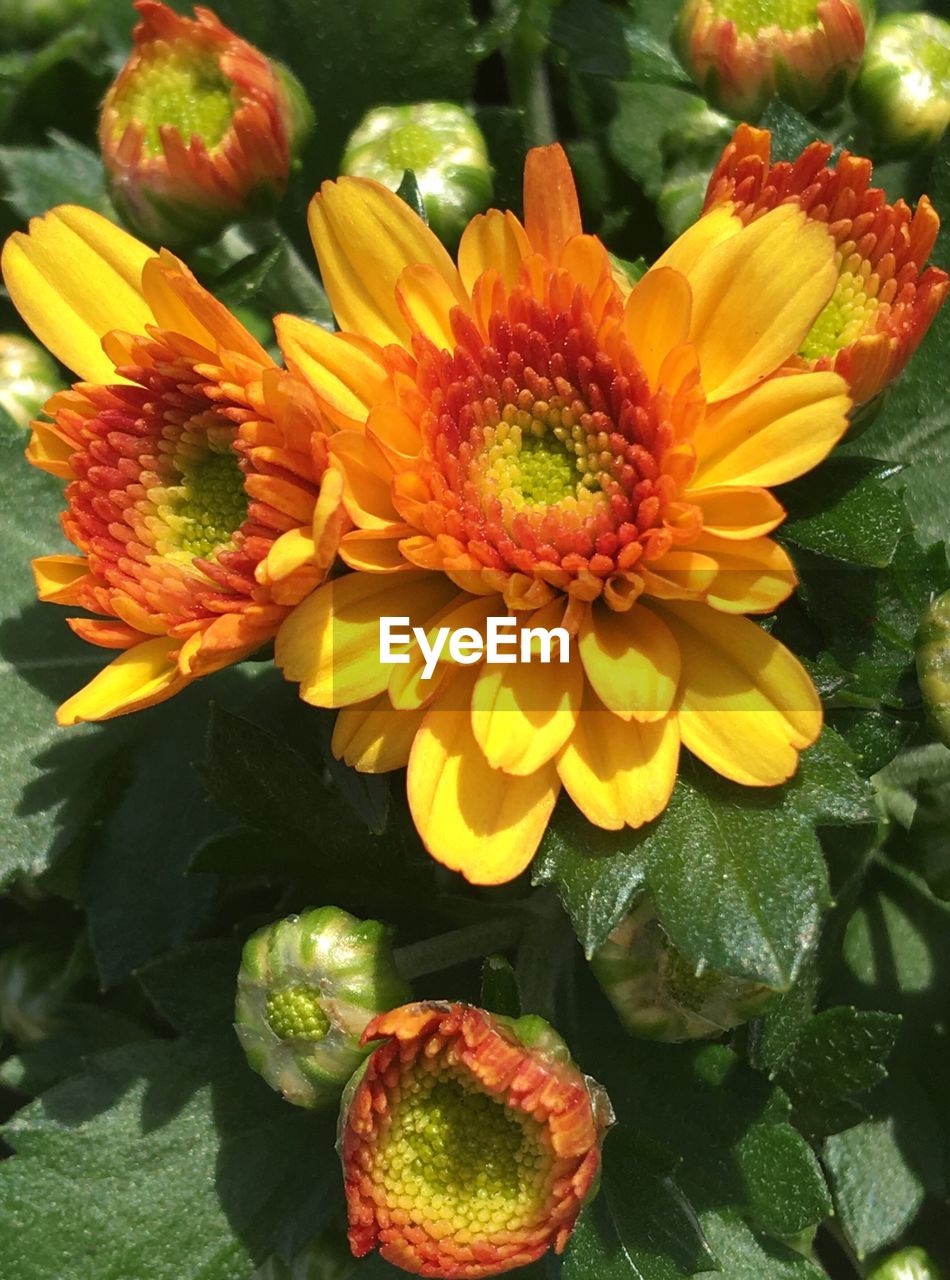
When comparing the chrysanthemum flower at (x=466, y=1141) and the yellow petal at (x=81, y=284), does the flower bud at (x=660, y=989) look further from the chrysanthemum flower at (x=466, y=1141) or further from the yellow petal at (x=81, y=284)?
the yellow petal at (x=81, y=284)

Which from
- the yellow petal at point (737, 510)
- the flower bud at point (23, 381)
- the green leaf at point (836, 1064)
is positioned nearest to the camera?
the yellow petal at point (737, 510)

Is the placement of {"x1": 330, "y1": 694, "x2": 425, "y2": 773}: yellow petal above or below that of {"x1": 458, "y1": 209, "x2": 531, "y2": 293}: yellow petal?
below

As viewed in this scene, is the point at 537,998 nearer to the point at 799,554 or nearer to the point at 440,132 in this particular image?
the point at 799,554

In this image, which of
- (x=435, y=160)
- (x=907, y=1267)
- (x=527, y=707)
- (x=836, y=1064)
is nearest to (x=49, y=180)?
(x=435, y=160)

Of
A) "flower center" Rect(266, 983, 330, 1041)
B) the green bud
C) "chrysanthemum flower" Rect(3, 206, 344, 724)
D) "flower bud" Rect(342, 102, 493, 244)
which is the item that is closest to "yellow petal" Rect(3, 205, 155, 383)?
"chrysanthemum flower" Rect(3, 206, 344, 724)

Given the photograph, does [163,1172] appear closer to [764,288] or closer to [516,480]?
[516,480]

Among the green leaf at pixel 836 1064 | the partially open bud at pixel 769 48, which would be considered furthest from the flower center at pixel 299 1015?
the partially open bud at pixel 769 48

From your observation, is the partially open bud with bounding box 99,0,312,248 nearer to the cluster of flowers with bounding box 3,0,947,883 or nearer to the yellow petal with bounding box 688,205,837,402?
the cluster of flowers with bounding box 3,0,947,883
